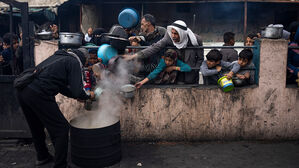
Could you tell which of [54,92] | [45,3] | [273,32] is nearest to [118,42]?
[54,92]

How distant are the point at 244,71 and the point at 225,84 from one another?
0.56 meters

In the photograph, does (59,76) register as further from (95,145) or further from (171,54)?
(171,54)

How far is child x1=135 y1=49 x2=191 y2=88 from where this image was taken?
480cm

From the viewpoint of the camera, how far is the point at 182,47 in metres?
4.91

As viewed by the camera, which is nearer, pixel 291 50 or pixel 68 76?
pixel 68 76

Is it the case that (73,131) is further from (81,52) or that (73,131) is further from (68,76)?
(81,52)

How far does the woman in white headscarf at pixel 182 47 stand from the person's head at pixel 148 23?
0.84m

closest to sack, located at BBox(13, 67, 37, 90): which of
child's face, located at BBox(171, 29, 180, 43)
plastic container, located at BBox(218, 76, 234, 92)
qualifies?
child's face, located at BBox(171, 29, 180, 43)

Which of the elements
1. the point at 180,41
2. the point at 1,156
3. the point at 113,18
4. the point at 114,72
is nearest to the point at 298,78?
the point at 180,41

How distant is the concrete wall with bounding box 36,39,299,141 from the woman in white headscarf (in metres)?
0.36

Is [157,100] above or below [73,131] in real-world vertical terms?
above

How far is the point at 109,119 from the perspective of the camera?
4.59m

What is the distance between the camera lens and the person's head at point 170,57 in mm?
4770

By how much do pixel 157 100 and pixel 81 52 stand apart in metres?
1.59
